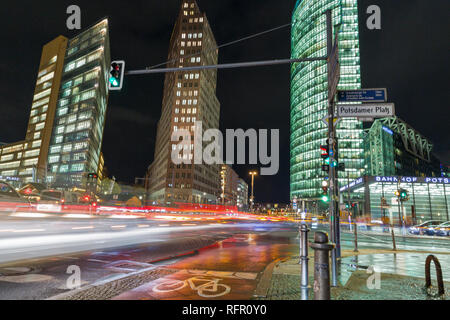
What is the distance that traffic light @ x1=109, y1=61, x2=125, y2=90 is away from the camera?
1007cm

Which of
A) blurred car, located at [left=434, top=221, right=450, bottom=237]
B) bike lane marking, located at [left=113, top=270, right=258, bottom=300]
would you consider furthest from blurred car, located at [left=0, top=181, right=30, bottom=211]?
blurred car, located at [left=434, top=221, right=450, bottom=237]

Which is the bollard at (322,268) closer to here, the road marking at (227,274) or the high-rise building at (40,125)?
the road marking at (227,274)

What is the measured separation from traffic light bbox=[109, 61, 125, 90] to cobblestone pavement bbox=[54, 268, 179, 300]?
704cm

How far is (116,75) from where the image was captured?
10109 millimetres

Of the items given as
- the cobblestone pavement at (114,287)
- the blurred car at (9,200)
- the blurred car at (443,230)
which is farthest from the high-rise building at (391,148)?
the cobblestone pavement at (114,287)

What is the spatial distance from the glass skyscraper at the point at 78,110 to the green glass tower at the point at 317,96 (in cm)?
7289

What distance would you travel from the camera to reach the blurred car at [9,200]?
14.3m

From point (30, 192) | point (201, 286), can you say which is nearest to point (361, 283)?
point (201, 286)

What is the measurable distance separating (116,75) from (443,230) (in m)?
29.8

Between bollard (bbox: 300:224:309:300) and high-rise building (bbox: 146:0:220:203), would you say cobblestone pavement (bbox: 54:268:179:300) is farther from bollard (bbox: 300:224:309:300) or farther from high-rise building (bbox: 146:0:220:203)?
high-rise building (bbox: 146:0:220:203)

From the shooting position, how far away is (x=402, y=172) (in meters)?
85.1
